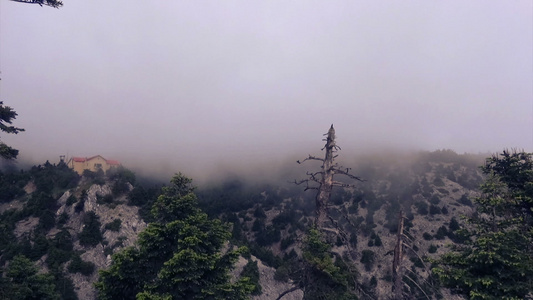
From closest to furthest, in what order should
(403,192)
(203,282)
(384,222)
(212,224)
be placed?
1. (203,282)
2. (212,224)
3. (384,222)
4. (403,192)

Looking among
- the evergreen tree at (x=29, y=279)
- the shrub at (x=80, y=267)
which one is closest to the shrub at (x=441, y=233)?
the shrub at (x=80, y=267)

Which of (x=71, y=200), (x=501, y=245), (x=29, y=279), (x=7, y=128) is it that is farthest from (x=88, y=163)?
(x=501, y=245)

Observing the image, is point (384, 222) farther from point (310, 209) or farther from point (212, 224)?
point (212, 224)

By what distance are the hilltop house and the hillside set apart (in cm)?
291

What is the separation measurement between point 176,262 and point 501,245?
48.6ft

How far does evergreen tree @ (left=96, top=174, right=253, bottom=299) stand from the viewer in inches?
703

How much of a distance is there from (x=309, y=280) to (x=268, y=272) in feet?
121

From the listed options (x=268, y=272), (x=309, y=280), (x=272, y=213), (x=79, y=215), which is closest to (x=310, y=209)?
(x=272, y=213)

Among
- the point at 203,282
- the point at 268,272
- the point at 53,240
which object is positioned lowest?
the point at 268,272

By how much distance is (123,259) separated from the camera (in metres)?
18.4

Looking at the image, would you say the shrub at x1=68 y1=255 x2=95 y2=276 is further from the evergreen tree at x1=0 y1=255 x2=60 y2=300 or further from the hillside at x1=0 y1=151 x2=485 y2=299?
the evergreen tree at x1=0 y1=255 x2=60 y2=300

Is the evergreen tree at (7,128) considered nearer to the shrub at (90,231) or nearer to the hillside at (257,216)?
the hillside at (257,216)

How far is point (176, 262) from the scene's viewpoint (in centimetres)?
1761

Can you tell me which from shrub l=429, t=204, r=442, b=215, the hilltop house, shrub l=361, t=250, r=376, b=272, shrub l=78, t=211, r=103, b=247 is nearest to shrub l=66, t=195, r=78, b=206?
shrub l=78, t=211, r=103, b=247
